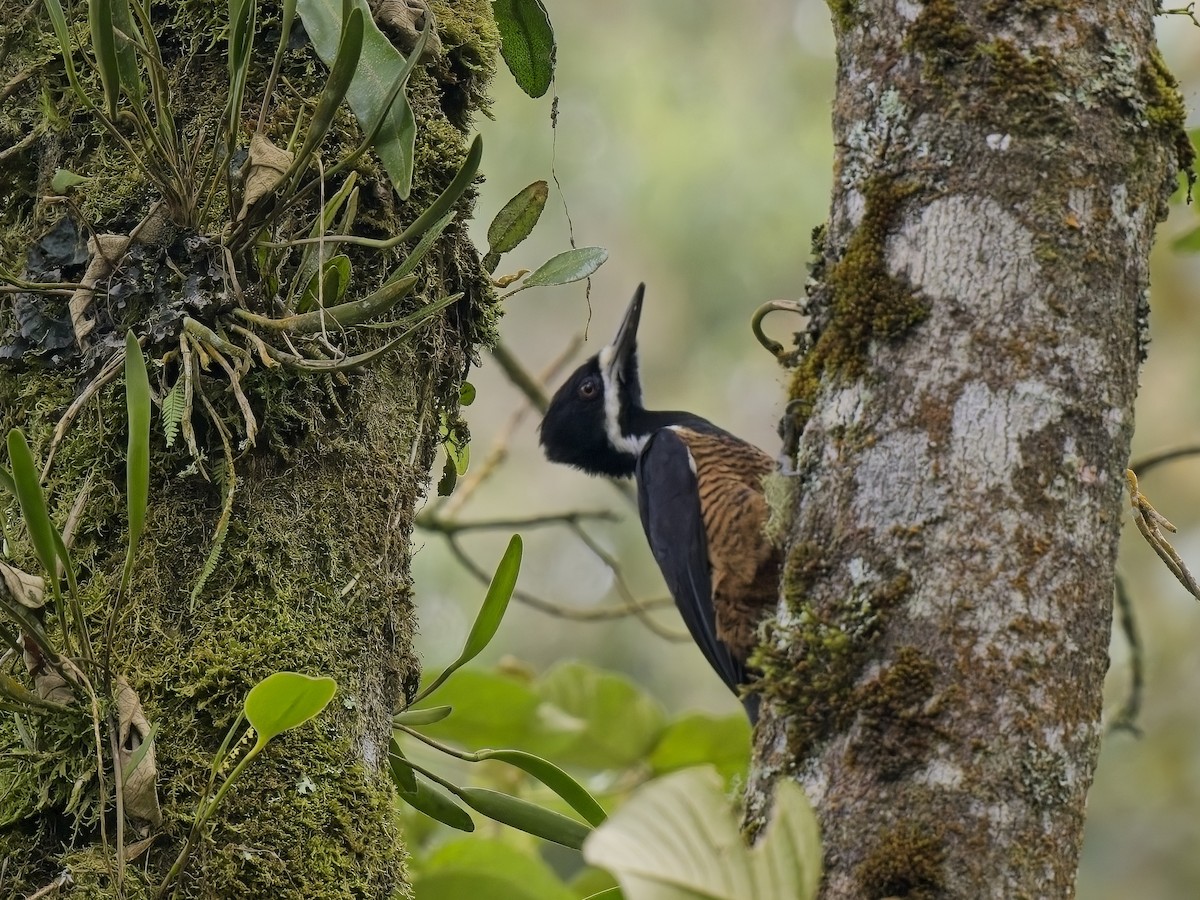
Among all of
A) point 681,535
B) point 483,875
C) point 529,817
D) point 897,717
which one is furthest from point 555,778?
point 681,535

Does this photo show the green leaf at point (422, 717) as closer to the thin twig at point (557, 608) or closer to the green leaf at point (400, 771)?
the green leaf at point (400, 771)

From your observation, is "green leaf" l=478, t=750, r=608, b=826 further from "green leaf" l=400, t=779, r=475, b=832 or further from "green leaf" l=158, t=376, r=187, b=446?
"green leaf" l=158, t=376, r=187, b=446

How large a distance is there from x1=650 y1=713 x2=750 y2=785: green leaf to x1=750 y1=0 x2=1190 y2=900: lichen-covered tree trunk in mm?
1483

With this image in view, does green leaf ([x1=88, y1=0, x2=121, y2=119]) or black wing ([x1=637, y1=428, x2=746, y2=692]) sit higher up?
black wing ([x1=637, y1=428, x2=746, y2=692])

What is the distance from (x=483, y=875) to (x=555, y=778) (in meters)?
0.44

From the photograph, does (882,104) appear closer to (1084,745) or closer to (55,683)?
(1084,745)

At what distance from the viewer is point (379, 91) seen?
158cm

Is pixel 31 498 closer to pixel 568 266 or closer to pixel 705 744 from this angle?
pixel 568 266

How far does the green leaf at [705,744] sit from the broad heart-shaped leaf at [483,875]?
0.68 metres

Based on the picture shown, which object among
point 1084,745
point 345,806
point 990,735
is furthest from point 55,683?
point 1084,745

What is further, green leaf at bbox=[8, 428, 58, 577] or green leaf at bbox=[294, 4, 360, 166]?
green leaf at bbox=[294, 4, 360, 166]

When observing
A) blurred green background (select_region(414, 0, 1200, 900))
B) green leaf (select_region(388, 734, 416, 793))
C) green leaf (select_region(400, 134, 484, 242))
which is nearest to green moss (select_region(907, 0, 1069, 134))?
green leaf (select_region(400, 134, 484, 242))

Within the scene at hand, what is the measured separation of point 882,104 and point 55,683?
132cm

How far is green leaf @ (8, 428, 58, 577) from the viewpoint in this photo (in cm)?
119
